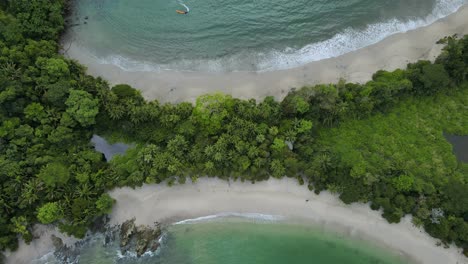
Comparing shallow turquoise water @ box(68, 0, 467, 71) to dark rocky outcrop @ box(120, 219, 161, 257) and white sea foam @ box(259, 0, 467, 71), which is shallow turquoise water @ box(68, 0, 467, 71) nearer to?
white sea foam @ box(259, 0, 467, 71)

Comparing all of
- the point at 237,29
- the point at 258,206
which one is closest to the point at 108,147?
the point at 258,206

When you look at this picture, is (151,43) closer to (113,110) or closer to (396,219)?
(113,110)

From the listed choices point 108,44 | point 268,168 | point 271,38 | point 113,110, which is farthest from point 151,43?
point 268,168

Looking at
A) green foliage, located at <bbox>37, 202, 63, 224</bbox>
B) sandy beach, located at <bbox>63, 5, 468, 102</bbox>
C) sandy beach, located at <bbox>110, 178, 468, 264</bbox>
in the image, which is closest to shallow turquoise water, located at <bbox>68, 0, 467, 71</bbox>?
sandy beach, located at <bbox>63, 5, 468, 102</bbox>

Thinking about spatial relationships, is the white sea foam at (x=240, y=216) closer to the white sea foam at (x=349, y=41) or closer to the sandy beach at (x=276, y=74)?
the sandy beach at (x=276, y=74)

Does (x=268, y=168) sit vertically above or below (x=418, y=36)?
below

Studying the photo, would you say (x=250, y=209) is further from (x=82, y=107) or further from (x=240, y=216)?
(x=82, y=107)
